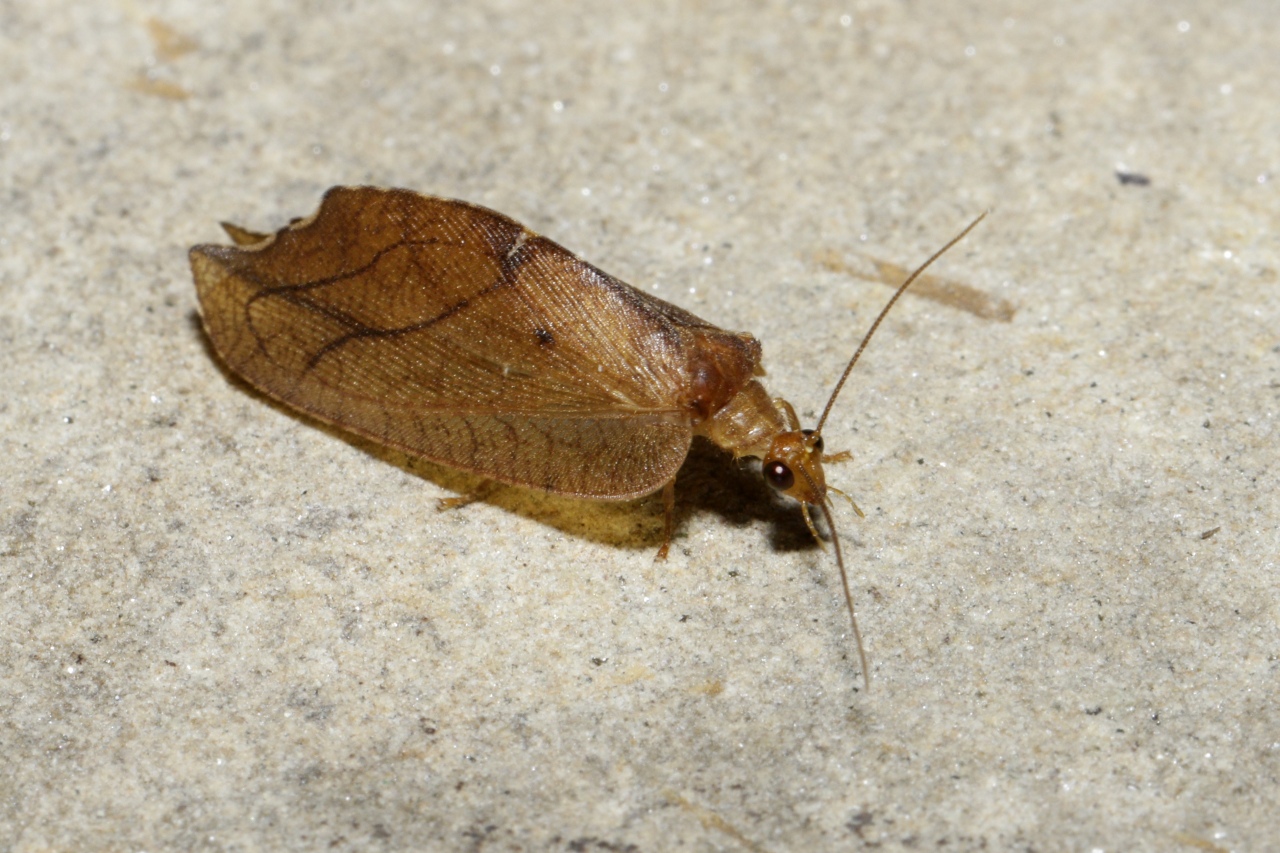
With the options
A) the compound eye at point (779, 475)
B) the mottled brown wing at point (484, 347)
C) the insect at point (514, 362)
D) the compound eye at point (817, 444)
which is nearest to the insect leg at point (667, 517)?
the insect at point (514, 362)

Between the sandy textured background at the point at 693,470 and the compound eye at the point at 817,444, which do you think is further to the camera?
the compound eye at the point at 817,444

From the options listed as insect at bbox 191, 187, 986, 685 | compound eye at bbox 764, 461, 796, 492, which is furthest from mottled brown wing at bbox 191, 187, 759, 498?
compound eye at bbox 764, 461, 796, 492

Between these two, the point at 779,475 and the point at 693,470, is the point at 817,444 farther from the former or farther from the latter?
the point at 693,470

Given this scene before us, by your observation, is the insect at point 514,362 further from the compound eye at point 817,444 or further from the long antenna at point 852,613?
the long antenna at point 852,613

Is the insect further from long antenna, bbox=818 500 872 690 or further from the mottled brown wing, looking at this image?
long antenna, bbox=818 500 872 690

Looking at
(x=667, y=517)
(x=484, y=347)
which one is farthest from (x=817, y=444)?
(x=484, y=347)

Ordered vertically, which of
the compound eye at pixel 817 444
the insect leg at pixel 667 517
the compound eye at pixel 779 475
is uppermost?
the compound eye at pixel 817 444
